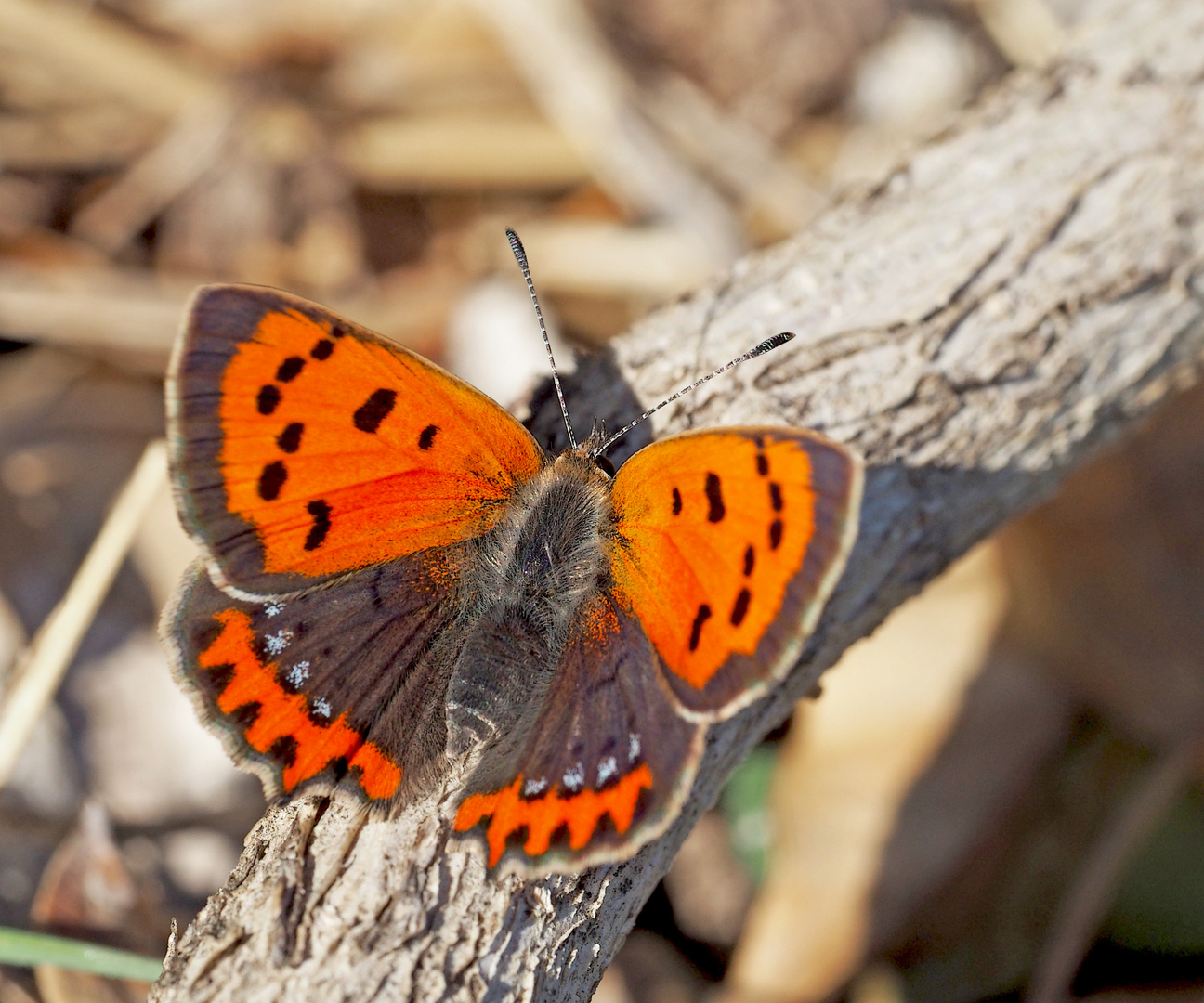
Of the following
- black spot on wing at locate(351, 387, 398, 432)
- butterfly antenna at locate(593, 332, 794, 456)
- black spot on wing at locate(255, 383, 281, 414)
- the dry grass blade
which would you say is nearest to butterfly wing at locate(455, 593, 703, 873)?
butterfly antenna at locate(593, 332, 794, 456)

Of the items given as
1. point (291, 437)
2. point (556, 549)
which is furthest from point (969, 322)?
point (291, 437)

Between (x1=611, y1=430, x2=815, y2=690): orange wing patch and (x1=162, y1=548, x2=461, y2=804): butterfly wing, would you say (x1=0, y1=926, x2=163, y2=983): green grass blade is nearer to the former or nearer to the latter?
(x1=162, y1=548, x2=461, y2=804): butterfly wing

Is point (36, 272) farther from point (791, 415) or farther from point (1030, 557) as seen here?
point (1030, 557)

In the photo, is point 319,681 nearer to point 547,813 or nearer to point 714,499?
point 547,813

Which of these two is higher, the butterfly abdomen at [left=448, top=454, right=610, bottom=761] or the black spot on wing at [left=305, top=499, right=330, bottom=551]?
the black spot on wing at [left=305, top=499, right=330, bottom=551]

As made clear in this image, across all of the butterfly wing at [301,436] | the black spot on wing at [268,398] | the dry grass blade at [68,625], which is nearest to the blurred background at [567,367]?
the dry grass blade at [68,625]
